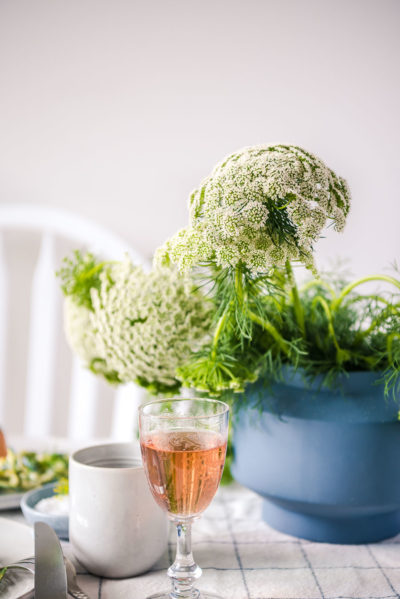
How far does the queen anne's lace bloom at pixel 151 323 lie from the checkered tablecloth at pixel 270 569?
0.22m

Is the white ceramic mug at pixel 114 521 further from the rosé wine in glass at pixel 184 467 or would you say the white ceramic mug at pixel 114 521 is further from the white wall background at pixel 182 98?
the white wall background at pixel 182 98

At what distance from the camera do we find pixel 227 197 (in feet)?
1.63

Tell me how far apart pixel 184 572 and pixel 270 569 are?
15 cm

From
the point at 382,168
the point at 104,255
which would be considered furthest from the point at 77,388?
the point at 382,168

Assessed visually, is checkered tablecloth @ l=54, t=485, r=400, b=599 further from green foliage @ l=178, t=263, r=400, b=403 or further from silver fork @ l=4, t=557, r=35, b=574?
green foliage @ l=178, t=263, r=400, b=403

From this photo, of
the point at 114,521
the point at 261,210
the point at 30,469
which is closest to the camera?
the point at 261,210

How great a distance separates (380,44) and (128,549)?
156 cm

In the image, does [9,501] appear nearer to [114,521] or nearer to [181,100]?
[114,521]

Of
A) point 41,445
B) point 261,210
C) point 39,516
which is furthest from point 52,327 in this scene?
point 261,210

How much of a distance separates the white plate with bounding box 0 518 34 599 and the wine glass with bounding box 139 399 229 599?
0.42ft

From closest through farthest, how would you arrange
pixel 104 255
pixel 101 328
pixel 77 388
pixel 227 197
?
pixel 227 197 → pixel 101 328 → pixel 104 255 → pixel 77 388

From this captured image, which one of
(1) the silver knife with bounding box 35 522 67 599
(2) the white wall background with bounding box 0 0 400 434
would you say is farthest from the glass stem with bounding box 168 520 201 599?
(2) the white wall background with bounding box 0 0 400 434

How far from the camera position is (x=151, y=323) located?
69 cm

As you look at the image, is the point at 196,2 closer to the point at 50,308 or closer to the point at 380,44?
the point at 380,44
